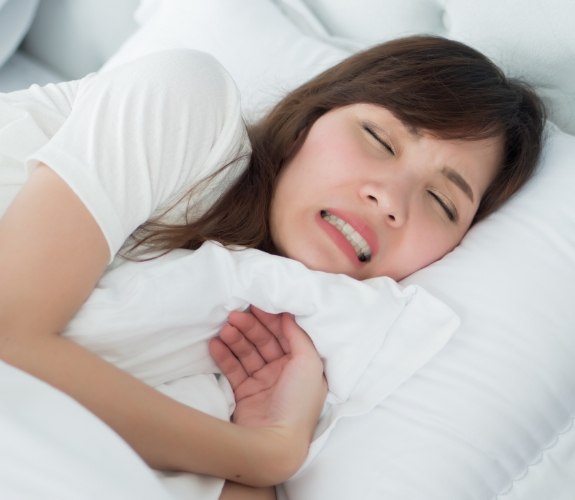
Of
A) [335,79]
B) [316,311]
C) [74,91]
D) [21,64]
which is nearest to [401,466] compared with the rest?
[316,311]

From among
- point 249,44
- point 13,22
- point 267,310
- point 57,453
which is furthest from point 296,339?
point 13,22

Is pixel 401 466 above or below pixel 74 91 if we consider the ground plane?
below

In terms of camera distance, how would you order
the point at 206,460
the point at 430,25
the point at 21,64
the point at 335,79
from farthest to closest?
1. the point at 21,64
2. the point at 430,25
3. the point at 335,79
4. the point at 206,460

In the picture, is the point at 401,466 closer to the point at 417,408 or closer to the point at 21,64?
the point at 417,408

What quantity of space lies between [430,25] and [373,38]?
95mm

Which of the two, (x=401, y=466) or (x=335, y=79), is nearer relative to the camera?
(x=401, y=466)

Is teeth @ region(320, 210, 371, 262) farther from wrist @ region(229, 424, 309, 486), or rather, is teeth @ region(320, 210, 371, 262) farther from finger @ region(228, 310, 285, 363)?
wrist @ region(229, 424, 309, 486)

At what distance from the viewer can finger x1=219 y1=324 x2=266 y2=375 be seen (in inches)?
37.2

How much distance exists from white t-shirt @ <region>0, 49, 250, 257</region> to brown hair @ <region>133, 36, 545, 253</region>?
3 cm

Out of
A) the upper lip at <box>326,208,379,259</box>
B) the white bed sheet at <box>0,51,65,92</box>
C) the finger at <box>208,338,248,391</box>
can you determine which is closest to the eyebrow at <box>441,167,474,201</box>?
the upper lip at <box>326,208,379,259</box>

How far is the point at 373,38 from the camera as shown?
129 centimetres

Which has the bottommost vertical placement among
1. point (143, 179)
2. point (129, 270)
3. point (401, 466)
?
point (401, 466)

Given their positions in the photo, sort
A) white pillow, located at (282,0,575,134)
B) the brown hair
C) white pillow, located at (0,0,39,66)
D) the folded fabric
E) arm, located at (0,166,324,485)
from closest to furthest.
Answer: arm, located at (0,166,324,485) → the folded fabric → the brown hair → white pillow, located at (282,0,575,134) → white pillow, located at (0,0,39,66)

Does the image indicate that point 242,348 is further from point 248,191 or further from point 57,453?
point 57,453
